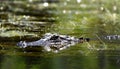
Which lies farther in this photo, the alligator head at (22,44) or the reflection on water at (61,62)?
the alligator head at (22,44)

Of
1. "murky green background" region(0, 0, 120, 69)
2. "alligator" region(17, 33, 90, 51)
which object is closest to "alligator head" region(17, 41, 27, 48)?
"alligator" region(17, 33, 90, 51)

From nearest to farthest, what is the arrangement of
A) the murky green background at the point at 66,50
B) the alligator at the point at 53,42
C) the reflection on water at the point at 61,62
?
the reflection on water at the point at 61,62 < the murky green background at the point at 66,50 < the alligator at the point at 53,42

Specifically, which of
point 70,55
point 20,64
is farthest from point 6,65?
point 70,55

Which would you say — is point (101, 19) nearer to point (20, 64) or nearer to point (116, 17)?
point (116, 17)

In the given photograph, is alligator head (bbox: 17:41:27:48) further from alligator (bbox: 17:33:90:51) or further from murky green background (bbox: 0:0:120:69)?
murky green background (bbox: 0:0:120:69)

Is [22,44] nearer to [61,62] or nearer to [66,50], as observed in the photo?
[66,50]

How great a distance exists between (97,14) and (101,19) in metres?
2.37

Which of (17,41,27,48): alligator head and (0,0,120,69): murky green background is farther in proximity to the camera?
(17,41,27,48): alligator head

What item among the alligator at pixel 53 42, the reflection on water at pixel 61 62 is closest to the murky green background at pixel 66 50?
the reflection on water at pixel 61 62

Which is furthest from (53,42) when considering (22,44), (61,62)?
(61,62)

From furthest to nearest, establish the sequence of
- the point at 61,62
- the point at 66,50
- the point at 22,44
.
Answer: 1. the point at 22,44
2. the point at 66,50
3. the point at 61,62

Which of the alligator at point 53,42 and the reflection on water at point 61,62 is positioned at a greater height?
the alligator at point 53,42

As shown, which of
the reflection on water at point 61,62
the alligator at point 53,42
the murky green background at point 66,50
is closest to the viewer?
the reflection on water at point 61,62

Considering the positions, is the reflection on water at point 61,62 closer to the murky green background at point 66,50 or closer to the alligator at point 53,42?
the murky green background at point 66,50
